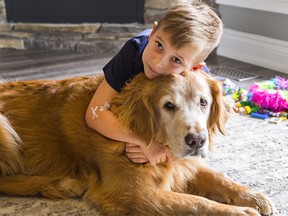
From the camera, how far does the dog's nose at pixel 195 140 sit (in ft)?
4.69

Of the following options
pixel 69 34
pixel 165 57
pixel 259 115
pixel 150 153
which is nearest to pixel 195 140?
pixel 150 153

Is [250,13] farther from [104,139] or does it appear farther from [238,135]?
[104,139]

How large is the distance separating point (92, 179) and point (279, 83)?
1.76 meters

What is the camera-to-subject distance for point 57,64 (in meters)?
3.82

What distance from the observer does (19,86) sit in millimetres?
1918

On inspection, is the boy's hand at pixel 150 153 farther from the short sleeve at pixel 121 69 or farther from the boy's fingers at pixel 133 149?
the short sleeve at pixel 121 69

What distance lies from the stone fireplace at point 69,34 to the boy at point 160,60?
2673 mm

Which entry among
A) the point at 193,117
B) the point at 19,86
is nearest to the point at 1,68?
the point at 19,86

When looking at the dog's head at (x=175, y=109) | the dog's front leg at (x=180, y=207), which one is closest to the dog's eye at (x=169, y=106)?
the dog's head at (x=175, y=109)

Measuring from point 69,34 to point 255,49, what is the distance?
6.35 ft

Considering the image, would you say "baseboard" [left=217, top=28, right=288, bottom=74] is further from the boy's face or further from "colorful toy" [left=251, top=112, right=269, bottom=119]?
the boy's face

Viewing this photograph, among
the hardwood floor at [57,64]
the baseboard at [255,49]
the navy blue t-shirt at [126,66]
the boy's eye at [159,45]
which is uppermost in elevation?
the boy's eye at [159,45]

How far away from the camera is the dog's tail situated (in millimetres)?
1763

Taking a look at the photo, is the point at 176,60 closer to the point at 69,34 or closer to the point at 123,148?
the point at 123,148
